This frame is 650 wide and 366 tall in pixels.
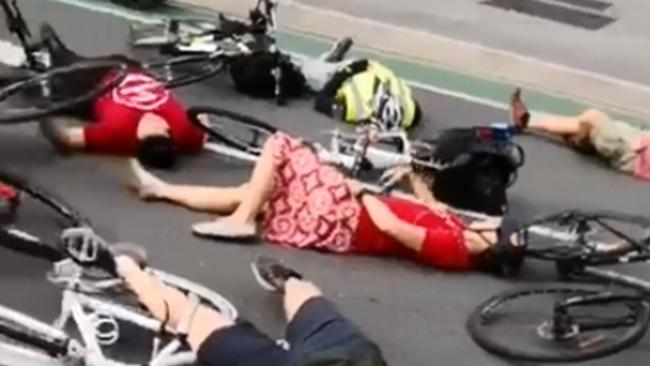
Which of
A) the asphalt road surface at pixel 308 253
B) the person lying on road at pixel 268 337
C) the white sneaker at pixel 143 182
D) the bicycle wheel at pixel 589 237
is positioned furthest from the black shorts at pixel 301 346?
the white sneaker at pixel 143 182

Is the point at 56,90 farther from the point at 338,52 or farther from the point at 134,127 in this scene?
the point at 338,52

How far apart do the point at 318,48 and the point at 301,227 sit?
1.44 metres

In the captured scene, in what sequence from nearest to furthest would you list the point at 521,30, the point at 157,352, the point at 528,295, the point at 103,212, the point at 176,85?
the point at 157,352 < the point at 528,295 < the point at 103,212 < the point at 176,85 < the point at 521,30

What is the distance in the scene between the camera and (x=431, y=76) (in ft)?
13.8

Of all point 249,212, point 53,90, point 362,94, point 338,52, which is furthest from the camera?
point 338,52

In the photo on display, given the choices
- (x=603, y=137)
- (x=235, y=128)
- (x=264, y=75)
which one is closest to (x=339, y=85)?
(x=264, y=75)

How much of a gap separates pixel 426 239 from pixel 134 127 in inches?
30.6

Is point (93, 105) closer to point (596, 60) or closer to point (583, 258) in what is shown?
point (583, 258)

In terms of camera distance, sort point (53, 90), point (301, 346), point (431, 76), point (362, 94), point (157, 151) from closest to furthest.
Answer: point (301, 346) < point (53, 90) < point (157, 151) < point (362, 94) < point (431, 76)

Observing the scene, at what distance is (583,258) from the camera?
288 centimetres

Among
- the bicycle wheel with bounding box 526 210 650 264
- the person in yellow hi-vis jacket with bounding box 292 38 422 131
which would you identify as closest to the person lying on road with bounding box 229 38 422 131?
the person in yellow hi-vis jacket with bounding box 292 38 422 131

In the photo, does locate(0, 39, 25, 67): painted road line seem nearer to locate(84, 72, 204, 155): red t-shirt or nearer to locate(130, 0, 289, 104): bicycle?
locate(130, 0, 289, 104): bicycle

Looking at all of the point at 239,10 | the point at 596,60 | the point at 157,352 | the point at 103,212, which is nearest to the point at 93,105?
the point at 103,212

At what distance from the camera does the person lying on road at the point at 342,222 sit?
9.55 feet
